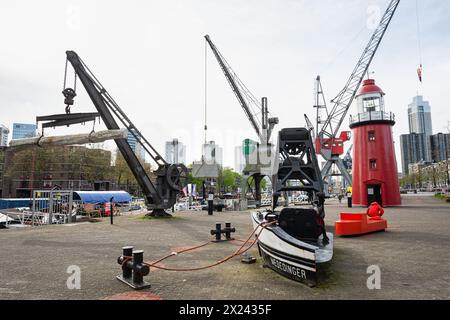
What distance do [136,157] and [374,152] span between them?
2552cm

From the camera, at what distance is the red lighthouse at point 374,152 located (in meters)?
30.9

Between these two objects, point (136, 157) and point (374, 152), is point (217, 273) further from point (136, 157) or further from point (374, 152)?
point (374, 152)

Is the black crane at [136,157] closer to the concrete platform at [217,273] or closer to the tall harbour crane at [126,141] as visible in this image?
the tall harbour crane at [126,141]

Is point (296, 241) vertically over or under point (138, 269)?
over

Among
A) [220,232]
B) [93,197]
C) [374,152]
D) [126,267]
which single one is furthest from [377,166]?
[93,197]

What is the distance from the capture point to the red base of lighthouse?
30859mm

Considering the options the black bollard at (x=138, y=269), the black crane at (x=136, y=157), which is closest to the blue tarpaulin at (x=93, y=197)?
the black crane at (x=136, y=157)

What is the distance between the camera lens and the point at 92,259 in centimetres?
909

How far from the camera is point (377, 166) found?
3108 cm

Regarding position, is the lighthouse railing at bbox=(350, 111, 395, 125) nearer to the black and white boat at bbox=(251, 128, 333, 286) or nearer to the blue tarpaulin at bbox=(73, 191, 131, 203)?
the black and white boat at bbox=(251, 128, 333, 286)

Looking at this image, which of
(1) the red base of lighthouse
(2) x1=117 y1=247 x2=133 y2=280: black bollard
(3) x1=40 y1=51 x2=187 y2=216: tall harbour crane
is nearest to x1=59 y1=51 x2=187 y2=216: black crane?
(3) x1=40 y1=51 x2=187 y2=216: tall harbour crane
